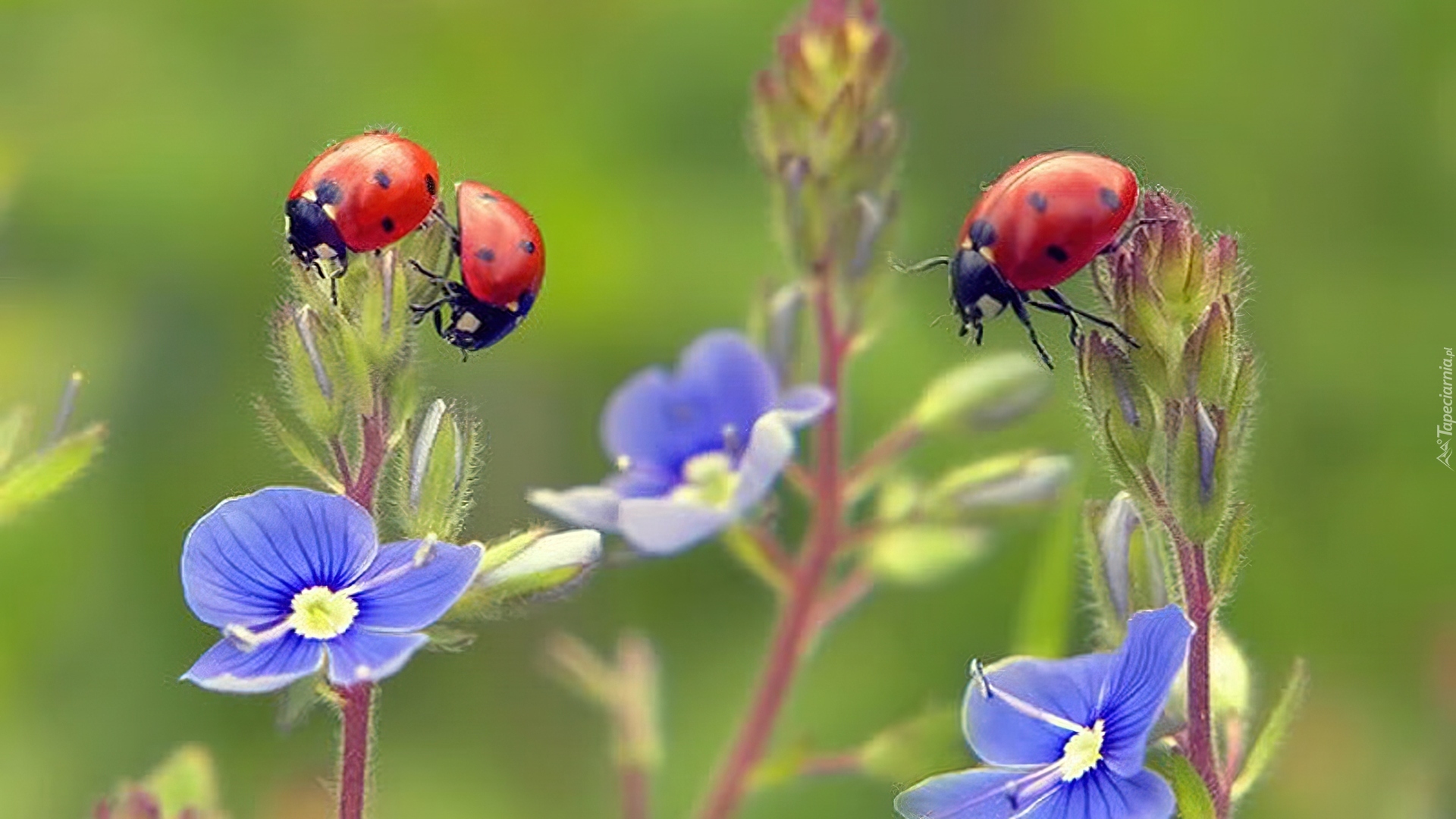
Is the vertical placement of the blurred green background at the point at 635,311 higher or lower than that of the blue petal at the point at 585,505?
higher

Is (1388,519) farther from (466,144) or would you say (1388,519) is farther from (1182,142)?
(466,144)

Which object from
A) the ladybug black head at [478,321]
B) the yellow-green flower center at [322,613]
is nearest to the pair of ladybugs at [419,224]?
the ladybug black head at [478,321]

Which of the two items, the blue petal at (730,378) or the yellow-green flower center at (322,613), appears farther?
the blue petal at (730,378)

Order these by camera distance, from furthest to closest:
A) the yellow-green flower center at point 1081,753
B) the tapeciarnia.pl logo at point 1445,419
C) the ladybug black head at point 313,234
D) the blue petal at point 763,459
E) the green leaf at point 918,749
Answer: the tapeciarnia.pl logo at point 1445,419, the green leaf at point 918,749, the blue petal at point 763,459, the ladybug black head at point 313,234, the yellow-green flower center at point 1081,753

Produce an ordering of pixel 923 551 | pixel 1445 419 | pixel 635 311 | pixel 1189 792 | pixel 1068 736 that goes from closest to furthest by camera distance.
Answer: pixel 1189 792 → pixel 1068 736 → pixel 923 551 → pixel 1445 419 → pixel 635 311

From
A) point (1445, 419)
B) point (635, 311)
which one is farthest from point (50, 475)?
point (1445, 419)

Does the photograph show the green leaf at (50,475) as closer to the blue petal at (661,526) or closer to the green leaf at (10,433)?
the green leaf at (10,433)

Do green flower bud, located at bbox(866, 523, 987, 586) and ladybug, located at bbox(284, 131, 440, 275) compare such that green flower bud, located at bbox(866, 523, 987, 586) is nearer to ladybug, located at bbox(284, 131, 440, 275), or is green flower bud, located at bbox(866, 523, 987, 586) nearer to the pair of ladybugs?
the pair of ladybugs

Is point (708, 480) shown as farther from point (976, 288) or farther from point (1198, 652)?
point (1198, 652)
